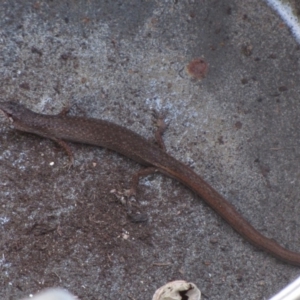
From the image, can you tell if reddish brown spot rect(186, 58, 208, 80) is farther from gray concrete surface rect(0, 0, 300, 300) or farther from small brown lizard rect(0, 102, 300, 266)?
small brown lizard rect(0, 102, 300, 266)

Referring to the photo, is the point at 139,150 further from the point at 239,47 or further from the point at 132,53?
the point at 239,47

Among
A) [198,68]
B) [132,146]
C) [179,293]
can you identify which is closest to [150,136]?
[132,146]

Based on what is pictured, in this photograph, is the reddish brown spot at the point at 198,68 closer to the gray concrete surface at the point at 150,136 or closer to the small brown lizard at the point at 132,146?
the gray concrete surface at the point at 150,136

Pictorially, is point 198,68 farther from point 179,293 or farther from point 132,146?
point 179,293

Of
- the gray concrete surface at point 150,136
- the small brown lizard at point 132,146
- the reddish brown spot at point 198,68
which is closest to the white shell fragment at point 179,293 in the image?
the gray concrete surface at point 150,136

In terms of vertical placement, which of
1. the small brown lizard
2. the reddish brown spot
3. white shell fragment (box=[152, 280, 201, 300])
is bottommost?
white shell fragment (box=[152, 280, 201, 300])

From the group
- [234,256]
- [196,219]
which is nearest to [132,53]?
[196,219]

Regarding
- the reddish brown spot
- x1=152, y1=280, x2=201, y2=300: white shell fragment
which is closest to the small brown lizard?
the reddish brown spot
